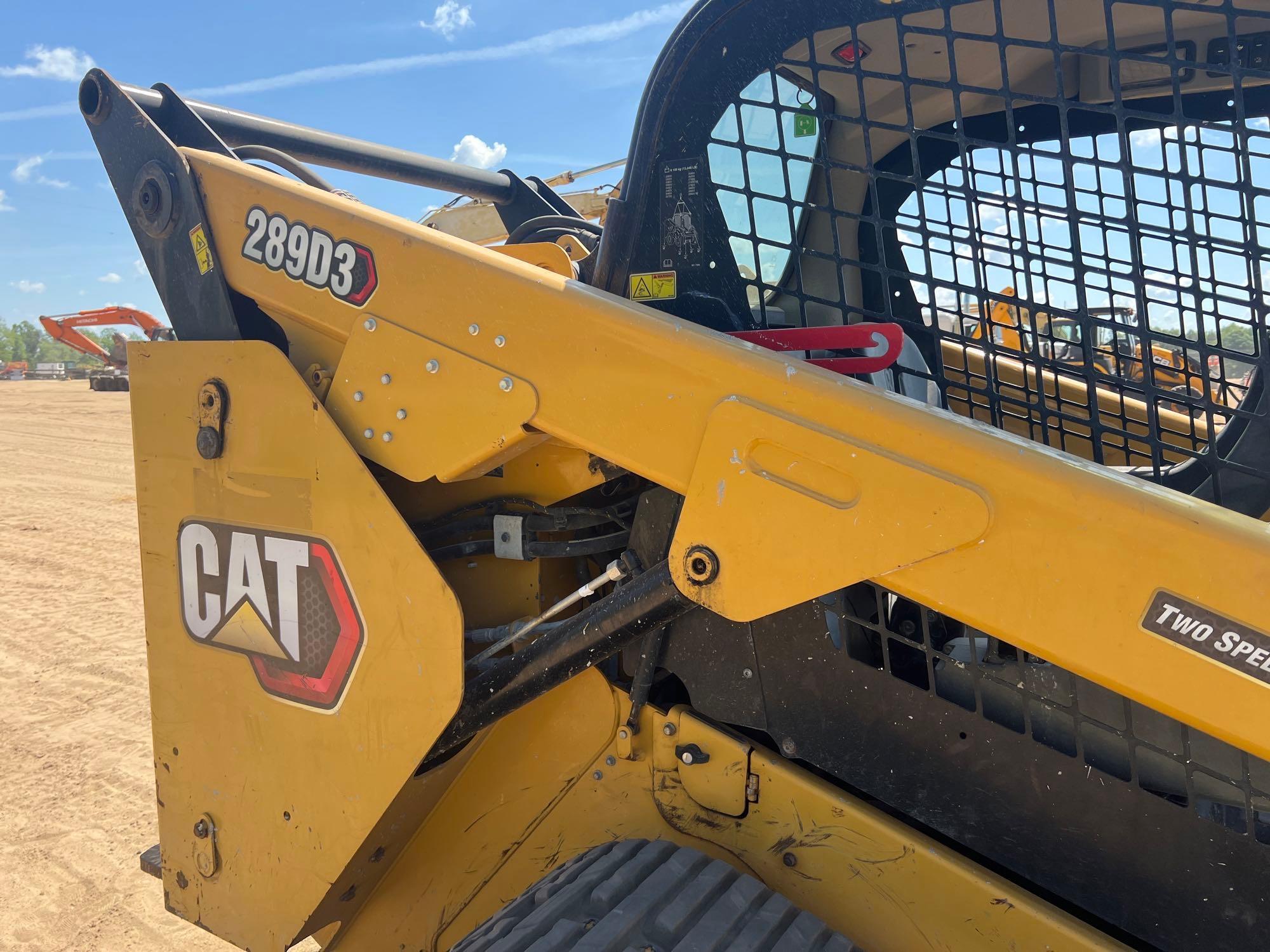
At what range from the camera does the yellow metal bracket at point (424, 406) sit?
4.61 feet

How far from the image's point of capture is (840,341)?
1.36 m

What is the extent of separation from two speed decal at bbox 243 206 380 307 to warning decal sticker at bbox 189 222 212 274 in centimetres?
9

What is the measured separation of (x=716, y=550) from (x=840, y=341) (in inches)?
14.8

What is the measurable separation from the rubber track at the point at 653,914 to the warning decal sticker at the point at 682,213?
3.14 ft

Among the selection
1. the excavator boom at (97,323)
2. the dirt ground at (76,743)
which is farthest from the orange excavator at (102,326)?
the dirt ground at (76,743)

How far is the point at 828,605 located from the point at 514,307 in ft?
2.25

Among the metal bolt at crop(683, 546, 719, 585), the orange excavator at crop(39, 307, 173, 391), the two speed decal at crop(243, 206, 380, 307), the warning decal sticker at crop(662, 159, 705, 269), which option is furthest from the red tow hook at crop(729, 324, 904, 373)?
the orange excavator at crop(39, 307, 173, 391)

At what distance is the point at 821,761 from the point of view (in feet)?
4.93

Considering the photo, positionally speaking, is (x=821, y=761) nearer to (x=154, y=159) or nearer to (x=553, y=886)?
(x=553, y=886)

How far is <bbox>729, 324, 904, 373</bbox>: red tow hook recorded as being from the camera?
52.0 inches

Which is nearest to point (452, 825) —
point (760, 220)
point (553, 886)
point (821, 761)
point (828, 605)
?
point (553, 886)

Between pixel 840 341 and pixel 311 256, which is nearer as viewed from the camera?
pixel 840 341

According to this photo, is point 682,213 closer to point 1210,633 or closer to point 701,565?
point 701,565

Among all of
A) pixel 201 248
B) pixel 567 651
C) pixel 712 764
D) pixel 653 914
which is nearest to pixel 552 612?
pixel 567 651
